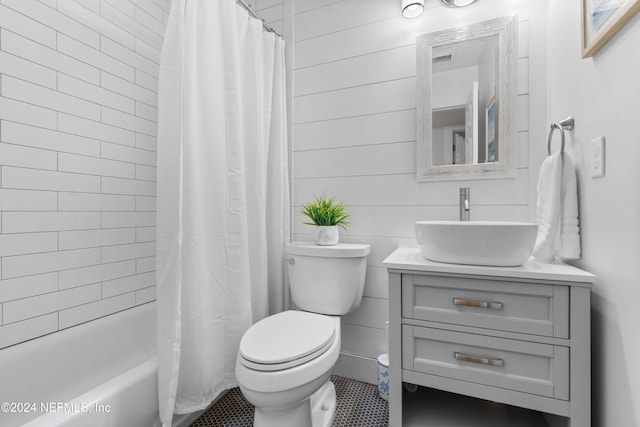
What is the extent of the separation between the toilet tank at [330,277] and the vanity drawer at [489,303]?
43 centimetres

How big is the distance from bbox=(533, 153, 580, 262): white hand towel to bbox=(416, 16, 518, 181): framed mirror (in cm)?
32

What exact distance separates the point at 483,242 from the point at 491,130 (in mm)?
736

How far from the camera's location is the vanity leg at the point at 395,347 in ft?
3.69

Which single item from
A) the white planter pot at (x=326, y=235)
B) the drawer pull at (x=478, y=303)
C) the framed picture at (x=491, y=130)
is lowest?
the drawer pull at (x=478, y=303)

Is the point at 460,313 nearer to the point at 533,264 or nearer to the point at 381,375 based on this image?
the point at 533,264

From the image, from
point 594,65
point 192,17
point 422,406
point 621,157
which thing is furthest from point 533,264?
point 192,17

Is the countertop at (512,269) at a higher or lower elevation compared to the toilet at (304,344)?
higher

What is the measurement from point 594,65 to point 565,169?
0.35 m

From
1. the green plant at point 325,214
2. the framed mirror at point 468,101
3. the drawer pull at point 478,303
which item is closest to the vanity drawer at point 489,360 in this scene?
the drawer pull at point 478,303

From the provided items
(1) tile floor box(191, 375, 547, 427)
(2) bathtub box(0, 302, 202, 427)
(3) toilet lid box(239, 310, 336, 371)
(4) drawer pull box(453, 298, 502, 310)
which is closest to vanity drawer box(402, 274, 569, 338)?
(4) drawer pull box(453, 298, 502, 310)

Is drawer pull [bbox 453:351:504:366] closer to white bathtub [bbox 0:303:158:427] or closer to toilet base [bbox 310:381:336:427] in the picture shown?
toilet base [bbox 310:381:336:427]

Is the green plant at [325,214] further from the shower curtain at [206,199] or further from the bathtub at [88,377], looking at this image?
the bathtub at [88,377]

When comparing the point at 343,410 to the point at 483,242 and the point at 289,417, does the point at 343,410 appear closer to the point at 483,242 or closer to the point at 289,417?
the point at 289,417

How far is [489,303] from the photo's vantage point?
3.32ft
